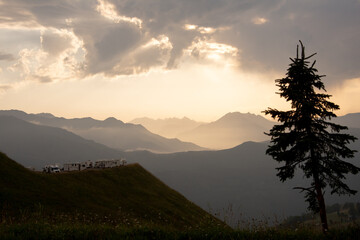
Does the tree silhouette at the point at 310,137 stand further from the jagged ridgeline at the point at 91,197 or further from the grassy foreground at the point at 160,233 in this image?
the grassy foreground at the point at 160,233

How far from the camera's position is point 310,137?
76.2 ft

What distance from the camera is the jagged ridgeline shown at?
26109 millimetres

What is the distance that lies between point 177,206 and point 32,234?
33.8m

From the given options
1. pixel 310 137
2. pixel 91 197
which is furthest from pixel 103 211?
pixel 310 137

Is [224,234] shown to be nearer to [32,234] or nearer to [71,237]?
[71,237]

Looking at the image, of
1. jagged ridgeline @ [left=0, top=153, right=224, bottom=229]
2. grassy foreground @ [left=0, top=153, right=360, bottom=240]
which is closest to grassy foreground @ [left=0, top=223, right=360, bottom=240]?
grassy foreground @ [left=0, top=153, right=360, bottom=240]

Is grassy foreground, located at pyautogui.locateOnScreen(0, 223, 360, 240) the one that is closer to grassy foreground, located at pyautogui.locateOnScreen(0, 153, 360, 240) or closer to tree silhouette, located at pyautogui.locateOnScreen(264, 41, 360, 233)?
grassy foreground, located at pyautogui.locateOnScreen(0, 153, 360, 240)

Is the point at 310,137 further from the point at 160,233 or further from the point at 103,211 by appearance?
the point at 103,211

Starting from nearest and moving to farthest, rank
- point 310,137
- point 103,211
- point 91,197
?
point 310,137 → point 103,211 → point 91,197

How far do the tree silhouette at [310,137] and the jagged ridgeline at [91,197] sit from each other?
9704 millimetres

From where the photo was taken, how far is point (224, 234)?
28.3 ft

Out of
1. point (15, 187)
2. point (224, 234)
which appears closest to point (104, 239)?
point (224, 234)

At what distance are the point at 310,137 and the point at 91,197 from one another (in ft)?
81.2

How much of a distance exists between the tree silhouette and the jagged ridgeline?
9.70 m
